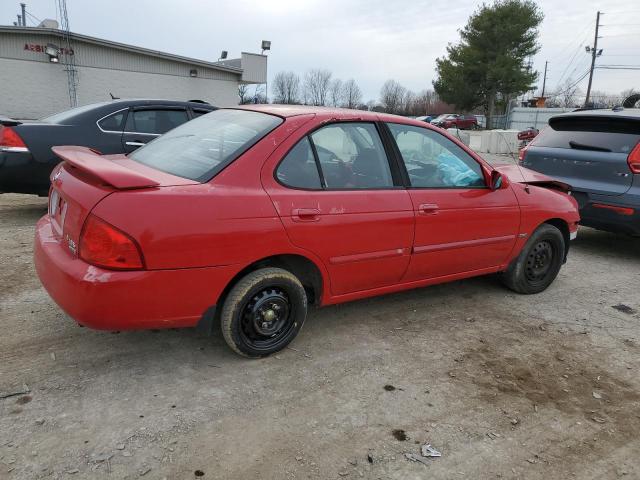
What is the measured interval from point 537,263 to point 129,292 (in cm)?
361

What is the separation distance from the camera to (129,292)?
2.50 meters

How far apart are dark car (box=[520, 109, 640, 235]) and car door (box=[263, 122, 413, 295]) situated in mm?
3235

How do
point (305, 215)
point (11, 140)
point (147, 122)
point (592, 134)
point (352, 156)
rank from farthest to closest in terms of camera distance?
point (147, 122), point (592, 134), point (11, 140), point (352, 156), point (305, 215)

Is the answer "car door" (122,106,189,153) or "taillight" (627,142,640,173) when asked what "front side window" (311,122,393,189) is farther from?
"car door" (122,106,189,153)

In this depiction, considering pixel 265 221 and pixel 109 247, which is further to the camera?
pixel 265 221

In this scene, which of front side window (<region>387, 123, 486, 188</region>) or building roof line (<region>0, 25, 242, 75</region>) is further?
building roof line (<region>0, 25, 242, 75</region>)

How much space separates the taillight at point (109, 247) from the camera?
246 cm

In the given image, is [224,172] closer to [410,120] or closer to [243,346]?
[243,346]

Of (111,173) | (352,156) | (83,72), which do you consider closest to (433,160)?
(352,156)

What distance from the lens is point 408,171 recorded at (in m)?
3.57

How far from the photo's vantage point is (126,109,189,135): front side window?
249 inches

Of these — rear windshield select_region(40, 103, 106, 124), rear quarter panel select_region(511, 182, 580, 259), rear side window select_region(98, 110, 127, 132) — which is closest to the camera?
rear quarter panel select_region(511, 182, 580, 259)

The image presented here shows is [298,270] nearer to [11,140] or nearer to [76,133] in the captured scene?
[76,133]

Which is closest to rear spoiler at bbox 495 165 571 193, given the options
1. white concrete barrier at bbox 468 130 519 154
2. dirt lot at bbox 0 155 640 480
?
dirt lot at bbox 0 155 640 480
